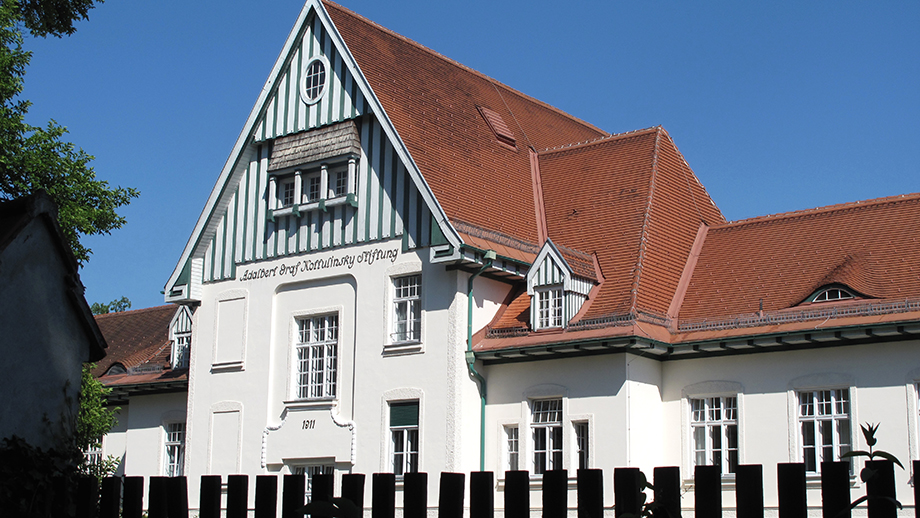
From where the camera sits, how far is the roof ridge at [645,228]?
2391 cm

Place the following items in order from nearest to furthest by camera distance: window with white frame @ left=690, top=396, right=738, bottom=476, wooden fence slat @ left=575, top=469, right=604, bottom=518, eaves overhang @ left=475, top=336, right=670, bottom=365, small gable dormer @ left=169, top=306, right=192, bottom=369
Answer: wooden fence slat @ left=575, top=469, right=604, bottom=518 < eaves overhang @ left=475, top=336, right=670, bottom=365 < window with white frame @ left=690, top=396, right=738, bottom=476 < small gable dormer @ left=169, top=306, right=192, bottom=369

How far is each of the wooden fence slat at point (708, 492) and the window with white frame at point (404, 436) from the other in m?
21.2

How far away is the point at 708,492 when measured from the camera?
3.95 meters

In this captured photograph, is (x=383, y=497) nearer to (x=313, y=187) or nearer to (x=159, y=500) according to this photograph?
(x=159, y=500)

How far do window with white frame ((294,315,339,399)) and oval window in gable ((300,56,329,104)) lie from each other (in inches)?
220

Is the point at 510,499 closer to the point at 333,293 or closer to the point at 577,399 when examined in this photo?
the point at 577,399

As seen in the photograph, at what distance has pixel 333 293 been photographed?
27.2 metres

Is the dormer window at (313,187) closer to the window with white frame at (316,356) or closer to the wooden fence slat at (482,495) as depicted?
the window with white frame at (316,356)

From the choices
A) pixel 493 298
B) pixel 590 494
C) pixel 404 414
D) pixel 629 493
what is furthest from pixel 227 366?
pixel 629 493

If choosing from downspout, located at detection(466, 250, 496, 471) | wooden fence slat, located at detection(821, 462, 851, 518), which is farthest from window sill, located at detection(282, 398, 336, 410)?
wooden fence slat, located at detection(821, 462, 851, 518)

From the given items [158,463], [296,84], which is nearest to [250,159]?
[296,84]

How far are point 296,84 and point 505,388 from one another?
9745mm

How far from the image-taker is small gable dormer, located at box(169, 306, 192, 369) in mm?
32281

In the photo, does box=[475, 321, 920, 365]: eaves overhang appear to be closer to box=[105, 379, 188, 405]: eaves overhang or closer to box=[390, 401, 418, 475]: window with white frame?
box=[390, 401, 418, 475]: window with white frame
